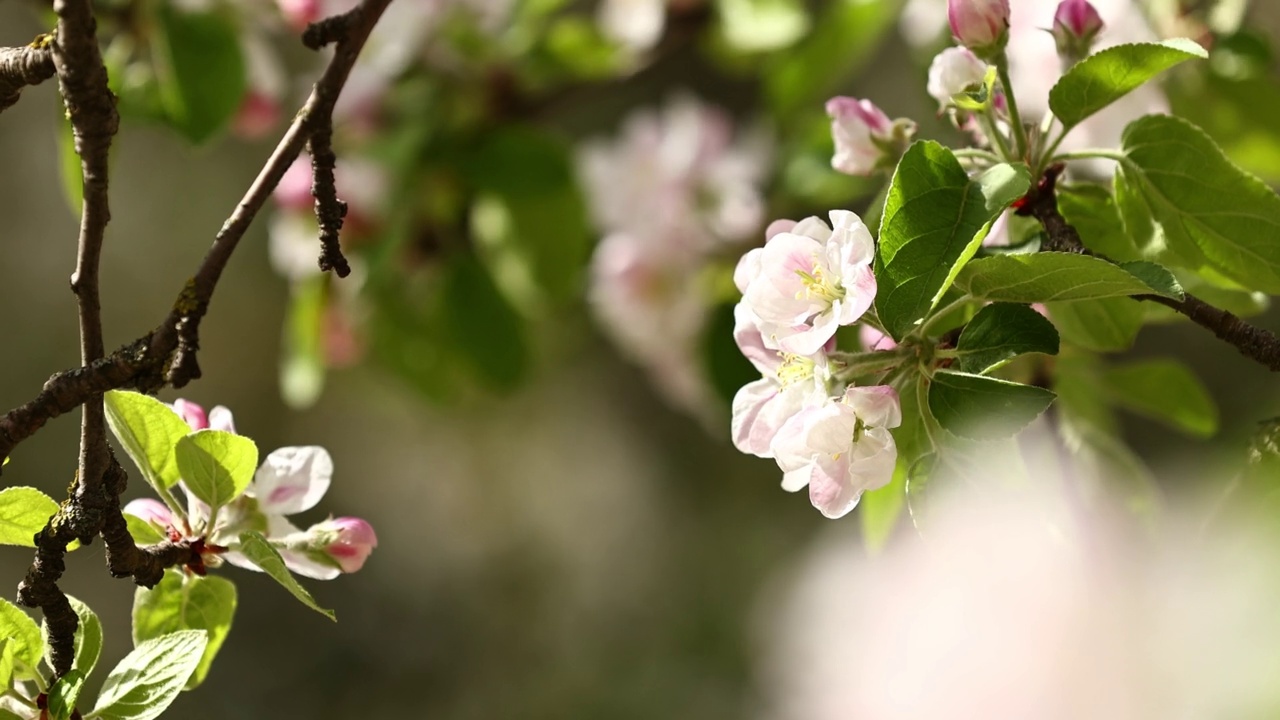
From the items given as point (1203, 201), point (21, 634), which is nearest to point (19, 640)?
point (21, 634)

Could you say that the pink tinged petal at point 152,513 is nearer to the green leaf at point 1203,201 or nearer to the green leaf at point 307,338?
the green leaf at point 1203,201

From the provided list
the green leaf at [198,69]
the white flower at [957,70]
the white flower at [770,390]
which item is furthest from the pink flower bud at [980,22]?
the green leaf at [198,69]

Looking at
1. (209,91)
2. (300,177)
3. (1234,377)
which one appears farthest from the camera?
(1234,377)

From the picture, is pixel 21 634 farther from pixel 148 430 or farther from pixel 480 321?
pixel 480 321

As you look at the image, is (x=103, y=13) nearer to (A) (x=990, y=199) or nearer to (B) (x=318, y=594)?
(A) (x=990, y=199)

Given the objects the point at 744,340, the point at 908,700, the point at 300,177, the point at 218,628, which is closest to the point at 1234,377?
the point at 908,700

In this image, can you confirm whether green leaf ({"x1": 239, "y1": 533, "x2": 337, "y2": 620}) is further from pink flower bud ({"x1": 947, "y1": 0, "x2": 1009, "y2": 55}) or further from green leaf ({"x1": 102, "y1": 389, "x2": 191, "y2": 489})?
pink flower bud ({"x1": 947, "y1": 0, "x2": 1009, "y2": 55})
